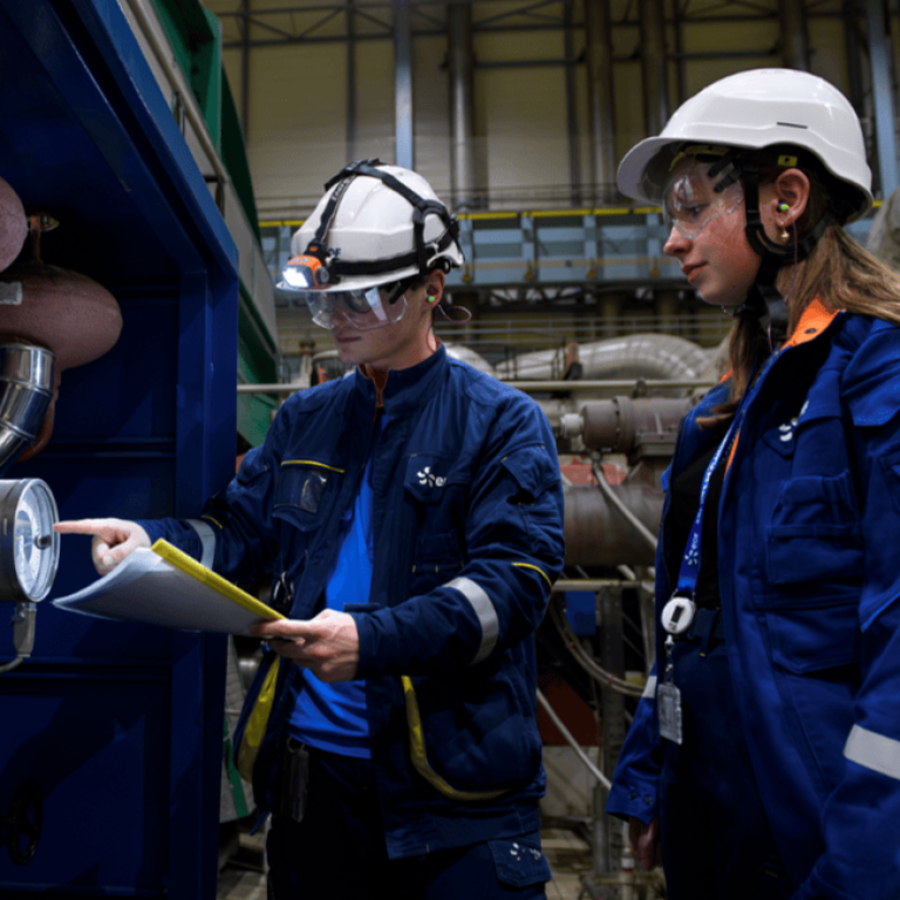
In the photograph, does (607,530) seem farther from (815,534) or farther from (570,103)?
(570,103)

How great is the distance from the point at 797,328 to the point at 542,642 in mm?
3339

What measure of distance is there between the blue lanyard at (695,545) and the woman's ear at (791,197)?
316 millimetres

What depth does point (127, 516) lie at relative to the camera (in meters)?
1.78

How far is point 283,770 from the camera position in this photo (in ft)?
4.21

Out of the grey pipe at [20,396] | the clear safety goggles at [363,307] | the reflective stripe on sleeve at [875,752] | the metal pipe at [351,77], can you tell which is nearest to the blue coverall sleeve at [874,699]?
the reflective stripe on sleeve at [875,752]

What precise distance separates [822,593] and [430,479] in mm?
670

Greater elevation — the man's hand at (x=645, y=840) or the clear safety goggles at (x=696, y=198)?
the clear safety goggles at (x=696, y=198)

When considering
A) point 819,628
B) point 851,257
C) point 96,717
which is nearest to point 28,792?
point 96,717

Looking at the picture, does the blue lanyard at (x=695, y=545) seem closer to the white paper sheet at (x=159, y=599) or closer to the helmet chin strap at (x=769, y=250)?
the helmet chin strap at (x=769, y=250)

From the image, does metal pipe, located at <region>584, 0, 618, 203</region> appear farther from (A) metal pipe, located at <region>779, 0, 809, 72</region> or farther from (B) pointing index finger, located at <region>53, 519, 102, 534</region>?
(B) pointing index finger, located at <region>53, 519, 102, 534</region>

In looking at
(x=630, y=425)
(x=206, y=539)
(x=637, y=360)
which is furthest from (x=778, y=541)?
(x=637, y=360)

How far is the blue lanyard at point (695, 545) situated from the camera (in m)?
1.16

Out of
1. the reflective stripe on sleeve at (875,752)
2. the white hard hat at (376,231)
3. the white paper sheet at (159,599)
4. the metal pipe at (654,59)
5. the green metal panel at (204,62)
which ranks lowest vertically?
the reflective stripe on sleeve at (875,752)

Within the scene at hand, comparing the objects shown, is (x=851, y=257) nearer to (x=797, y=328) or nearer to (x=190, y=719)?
(x=797, y=328)
